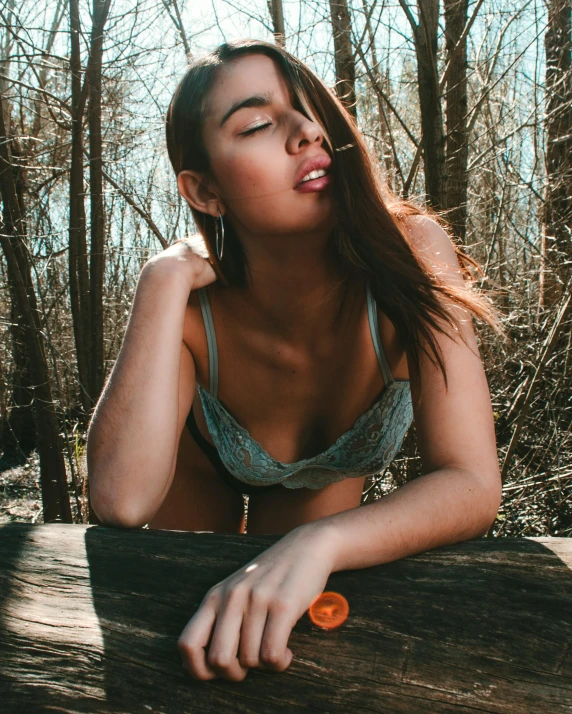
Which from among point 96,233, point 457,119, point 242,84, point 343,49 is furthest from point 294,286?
point 343,49

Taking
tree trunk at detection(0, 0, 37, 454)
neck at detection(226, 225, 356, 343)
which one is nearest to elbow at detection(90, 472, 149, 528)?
neck at detection(226, 225, 356, 343)

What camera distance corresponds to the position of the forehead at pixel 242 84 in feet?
5.57

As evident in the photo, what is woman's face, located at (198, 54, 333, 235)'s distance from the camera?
1649 millimetres

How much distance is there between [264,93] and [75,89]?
208cm

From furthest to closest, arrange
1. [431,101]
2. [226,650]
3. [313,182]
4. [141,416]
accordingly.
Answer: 1. [431,101]
2. [313,182]
3. [141,416]
4. [226,650]

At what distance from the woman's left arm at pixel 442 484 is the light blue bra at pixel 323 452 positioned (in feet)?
1.41

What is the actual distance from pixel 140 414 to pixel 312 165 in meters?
0.77

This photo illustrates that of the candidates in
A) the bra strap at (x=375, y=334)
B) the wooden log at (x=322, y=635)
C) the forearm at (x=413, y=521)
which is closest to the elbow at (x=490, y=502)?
the forearm at (x=413, y=521)

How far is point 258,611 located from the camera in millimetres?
875

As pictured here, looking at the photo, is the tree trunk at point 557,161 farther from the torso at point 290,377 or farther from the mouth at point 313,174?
the mouth at point 313,174

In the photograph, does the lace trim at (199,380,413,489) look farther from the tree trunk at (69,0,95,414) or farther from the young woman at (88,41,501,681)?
the tree trunk at (69,0,95,414)

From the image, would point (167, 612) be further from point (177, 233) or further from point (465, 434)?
point (177, 233)

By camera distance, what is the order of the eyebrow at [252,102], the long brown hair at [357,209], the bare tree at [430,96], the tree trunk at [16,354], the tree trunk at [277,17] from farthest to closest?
1. the tree trunk at [16,354]
2. the tree trunk at [277,17]
3. the bare tree at [430,96]
4. the eyebrow at [252,102]
5. the long brown hair at [357,209]

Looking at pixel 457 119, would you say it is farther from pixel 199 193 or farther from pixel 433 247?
pixel 199 193
